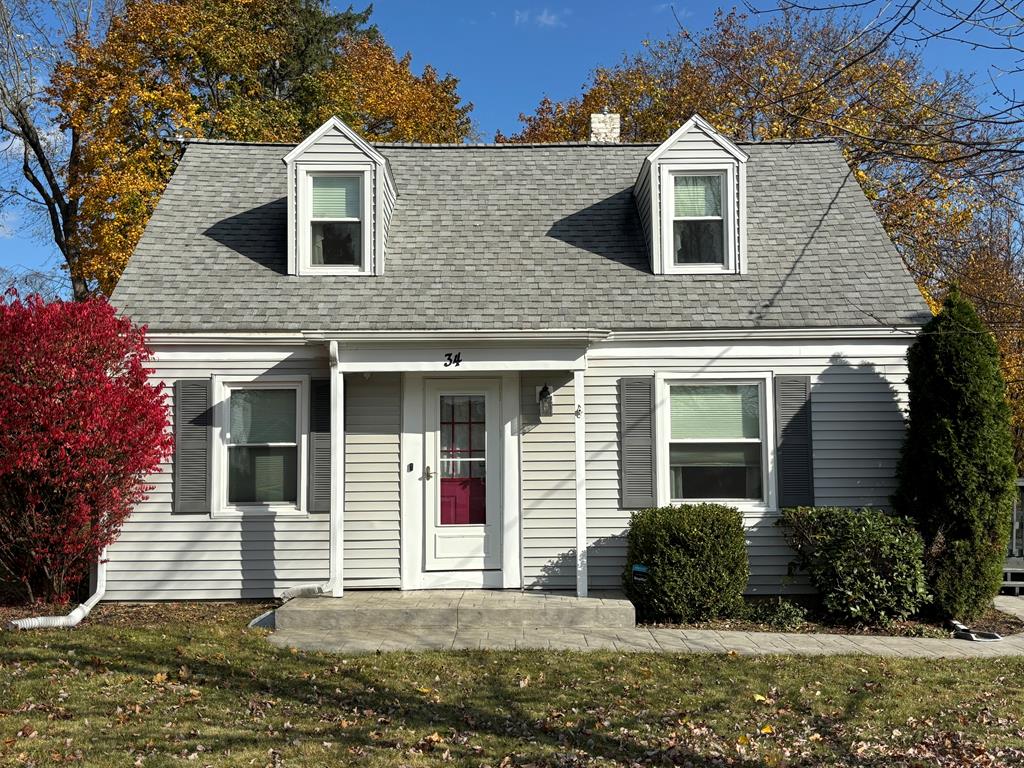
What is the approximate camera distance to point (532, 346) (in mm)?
8852

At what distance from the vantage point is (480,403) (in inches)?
378

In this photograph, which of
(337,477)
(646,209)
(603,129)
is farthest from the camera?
(603,129)

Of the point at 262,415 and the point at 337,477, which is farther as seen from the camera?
the point at 262,415

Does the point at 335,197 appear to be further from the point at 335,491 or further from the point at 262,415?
the point at 335,491

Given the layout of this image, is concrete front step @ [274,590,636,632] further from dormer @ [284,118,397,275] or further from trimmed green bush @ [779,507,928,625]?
dormer @ [284,118,397,275]

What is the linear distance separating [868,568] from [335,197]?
7199 millimetres

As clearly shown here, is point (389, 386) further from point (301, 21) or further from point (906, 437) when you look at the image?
point (301, 21)

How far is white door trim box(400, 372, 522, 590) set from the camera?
932cm

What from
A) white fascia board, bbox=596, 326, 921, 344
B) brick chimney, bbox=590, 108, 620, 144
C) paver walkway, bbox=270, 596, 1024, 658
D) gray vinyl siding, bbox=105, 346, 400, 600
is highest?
brick chimney, bbox=590, 108, 620, 144

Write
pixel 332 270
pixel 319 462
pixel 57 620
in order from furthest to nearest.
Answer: pixel 332 270, pixel 319 462, pixel 57 620

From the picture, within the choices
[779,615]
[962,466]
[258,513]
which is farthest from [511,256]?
[962,466]

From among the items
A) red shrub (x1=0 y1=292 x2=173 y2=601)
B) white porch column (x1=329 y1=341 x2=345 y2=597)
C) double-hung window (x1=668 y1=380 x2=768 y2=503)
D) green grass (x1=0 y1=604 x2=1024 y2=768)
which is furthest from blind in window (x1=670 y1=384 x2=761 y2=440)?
red shrub (x1=0 y1=292 x2=173 y2=601)

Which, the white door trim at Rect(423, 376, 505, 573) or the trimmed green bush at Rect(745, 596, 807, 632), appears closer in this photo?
the trimmed green bush at Rect(745, 596, 807, 632)

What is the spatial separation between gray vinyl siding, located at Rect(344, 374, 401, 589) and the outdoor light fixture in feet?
5.18
